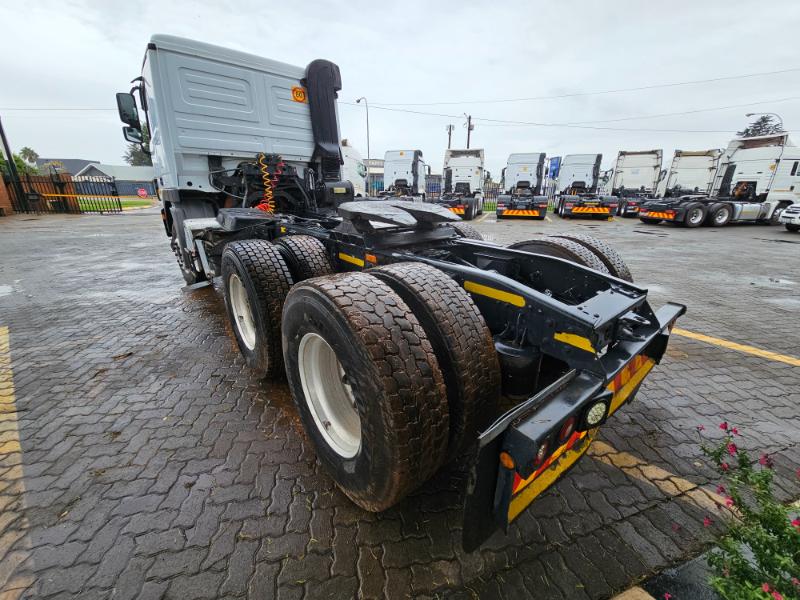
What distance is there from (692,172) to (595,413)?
26238 millimetres

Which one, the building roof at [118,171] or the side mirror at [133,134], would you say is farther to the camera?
the building roof at [118,171]

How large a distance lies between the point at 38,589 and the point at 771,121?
8804 cm

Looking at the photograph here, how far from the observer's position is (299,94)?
5.38 m

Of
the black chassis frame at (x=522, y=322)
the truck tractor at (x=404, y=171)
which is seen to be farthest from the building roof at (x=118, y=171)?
the black chassis frame at (x=522, y=322)

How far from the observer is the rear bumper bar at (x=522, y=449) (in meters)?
1.19

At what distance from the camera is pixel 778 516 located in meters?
1.32

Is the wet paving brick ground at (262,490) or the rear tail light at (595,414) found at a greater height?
the rear tail light at (595,414)

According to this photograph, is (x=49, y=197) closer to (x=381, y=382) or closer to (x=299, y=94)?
(x=299, y=94)

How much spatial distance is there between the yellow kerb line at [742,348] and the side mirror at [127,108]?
811 cm

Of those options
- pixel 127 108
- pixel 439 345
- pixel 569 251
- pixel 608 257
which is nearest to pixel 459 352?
pixel 439 345

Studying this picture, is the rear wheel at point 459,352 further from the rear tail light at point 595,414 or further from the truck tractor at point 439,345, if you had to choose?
the rear tail light at point 595,414

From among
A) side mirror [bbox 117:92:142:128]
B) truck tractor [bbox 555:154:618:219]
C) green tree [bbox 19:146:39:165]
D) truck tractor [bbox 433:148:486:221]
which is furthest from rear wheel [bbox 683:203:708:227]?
green tree [bbox 19:146:39:165]

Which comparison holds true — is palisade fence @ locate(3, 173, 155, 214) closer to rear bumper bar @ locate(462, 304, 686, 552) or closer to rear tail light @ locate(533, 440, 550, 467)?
rear bumper bar @ locate(462, 304, 686, 552)

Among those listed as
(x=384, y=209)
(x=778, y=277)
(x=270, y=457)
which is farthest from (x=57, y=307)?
(x=778, y=277)
